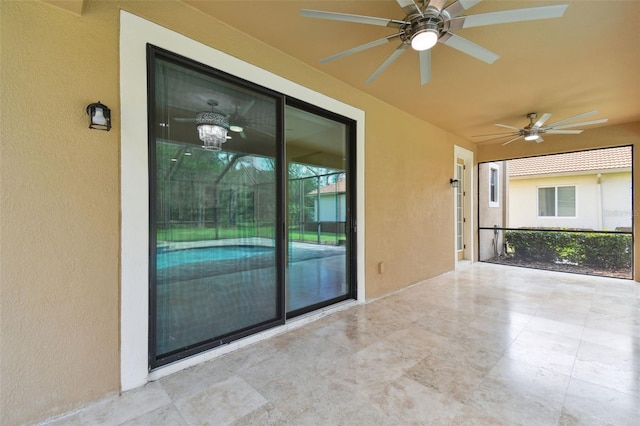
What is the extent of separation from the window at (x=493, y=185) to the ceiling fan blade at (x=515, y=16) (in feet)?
21.3

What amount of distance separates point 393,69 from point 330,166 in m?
1.30

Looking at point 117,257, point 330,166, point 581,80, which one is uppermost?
point 581,80

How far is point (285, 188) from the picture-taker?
9.38ft

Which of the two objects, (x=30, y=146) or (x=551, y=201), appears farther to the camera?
(x=551, y=201)

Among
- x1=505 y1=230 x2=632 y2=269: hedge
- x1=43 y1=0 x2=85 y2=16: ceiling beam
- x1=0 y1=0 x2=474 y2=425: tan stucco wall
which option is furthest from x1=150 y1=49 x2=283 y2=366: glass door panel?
x1=505 y1=230 x2=632 y2=269: hedge

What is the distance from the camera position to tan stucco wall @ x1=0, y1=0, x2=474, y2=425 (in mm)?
1536

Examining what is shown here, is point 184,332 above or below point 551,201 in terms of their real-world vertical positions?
below

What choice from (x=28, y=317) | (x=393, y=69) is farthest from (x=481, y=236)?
(x=28, y=317)

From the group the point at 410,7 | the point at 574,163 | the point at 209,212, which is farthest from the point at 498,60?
the point at 574,163

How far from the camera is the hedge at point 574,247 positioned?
5328 mm

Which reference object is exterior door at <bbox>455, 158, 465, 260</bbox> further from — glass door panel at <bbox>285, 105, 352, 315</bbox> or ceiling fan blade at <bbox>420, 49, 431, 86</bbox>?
ceiling fan blade at <bbox>420, 49, 431, 86</bbox>

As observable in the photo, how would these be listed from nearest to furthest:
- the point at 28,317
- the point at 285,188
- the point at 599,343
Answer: the point at 28,317, the point at 599,343, the point at 285,188

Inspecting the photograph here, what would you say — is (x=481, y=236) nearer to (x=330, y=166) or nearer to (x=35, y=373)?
(x=330, y=166)

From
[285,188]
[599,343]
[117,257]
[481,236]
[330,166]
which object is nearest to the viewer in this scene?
[117,257]
